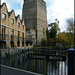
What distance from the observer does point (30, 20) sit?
153ft

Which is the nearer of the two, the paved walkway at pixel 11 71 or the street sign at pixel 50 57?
the street sign at pixel 50 57

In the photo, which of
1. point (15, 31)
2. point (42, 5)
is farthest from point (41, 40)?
point (15, 31)

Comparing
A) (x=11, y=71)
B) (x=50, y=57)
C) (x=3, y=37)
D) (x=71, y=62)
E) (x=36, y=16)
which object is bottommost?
(x=11, y=71)

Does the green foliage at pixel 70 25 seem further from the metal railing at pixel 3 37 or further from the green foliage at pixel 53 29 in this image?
the metal railing at pixel 3 37

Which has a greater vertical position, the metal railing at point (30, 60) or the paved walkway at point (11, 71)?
the metal railing at point (30, 60)

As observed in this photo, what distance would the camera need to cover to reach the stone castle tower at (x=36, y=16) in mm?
44856

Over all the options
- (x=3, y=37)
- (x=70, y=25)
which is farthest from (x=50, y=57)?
(x=70, y=25)

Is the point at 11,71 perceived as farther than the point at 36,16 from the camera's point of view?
No

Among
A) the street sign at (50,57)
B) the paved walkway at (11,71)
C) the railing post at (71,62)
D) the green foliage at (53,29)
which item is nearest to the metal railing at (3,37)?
the paved walkway at (11,71)

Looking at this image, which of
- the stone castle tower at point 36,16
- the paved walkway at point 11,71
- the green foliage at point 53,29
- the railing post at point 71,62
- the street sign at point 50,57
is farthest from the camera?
the green foliage at point 53,29

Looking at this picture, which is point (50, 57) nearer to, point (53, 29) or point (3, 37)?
point (3, 37)

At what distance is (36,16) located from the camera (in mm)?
44938

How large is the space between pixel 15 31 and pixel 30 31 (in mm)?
13480

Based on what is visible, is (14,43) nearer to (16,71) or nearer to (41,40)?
(16,71)
